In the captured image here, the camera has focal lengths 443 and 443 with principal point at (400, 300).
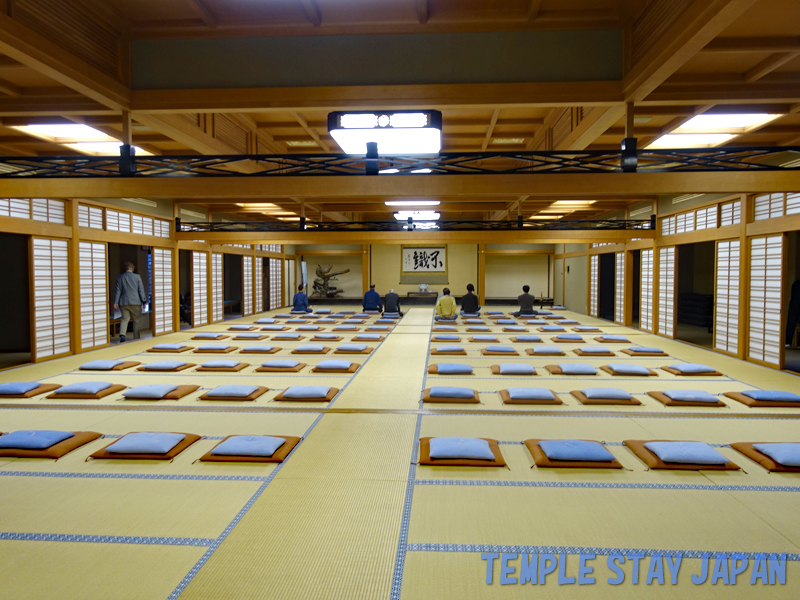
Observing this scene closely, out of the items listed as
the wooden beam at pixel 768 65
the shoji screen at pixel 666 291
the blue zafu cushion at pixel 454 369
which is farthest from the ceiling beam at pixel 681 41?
the shoji screen at pixel 666 291

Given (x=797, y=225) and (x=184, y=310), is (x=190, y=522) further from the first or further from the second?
(x=184, y=310)

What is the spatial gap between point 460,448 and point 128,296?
345 inches

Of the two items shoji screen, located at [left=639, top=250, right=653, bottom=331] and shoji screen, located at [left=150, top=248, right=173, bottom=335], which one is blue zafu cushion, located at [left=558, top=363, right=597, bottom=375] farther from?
shoji screen, located at [left=150, top=248, right=173, bottom=335]

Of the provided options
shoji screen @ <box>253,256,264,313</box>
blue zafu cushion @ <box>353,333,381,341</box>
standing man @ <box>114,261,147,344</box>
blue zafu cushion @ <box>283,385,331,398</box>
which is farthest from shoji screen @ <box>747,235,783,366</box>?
shoji screen @ <box>253,256,264,313</box>

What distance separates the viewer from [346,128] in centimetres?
427

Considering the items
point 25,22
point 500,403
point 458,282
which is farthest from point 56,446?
point 458,282

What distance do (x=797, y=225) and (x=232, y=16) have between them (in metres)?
7.69

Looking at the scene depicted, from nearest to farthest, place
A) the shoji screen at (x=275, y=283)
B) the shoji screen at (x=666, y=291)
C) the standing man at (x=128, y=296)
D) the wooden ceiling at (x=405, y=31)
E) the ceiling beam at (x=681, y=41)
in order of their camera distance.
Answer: the ceiling beam at (x=681, y=41) → the wooden ceiling at (x=405, y=31) → the standing man at (x=128, y=296) → the shoji screen at (x=666, y=291) → the shoji screen at (x=275, y=283)

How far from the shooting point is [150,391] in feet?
16.5

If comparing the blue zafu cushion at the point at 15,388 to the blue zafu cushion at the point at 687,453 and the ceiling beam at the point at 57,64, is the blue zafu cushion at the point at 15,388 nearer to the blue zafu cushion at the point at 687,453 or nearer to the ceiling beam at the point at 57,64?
the ceiling beam at the point at 57,64

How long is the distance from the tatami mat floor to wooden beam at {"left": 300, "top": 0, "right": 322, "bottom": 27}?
3.53 meters

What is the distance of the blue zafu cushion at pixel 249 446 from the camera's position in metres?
3.31

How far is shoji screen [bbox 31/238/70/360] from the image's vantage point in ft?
23.6

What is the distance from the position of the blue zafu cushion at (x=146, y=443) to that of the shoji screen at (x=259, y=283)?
12.5 metres
